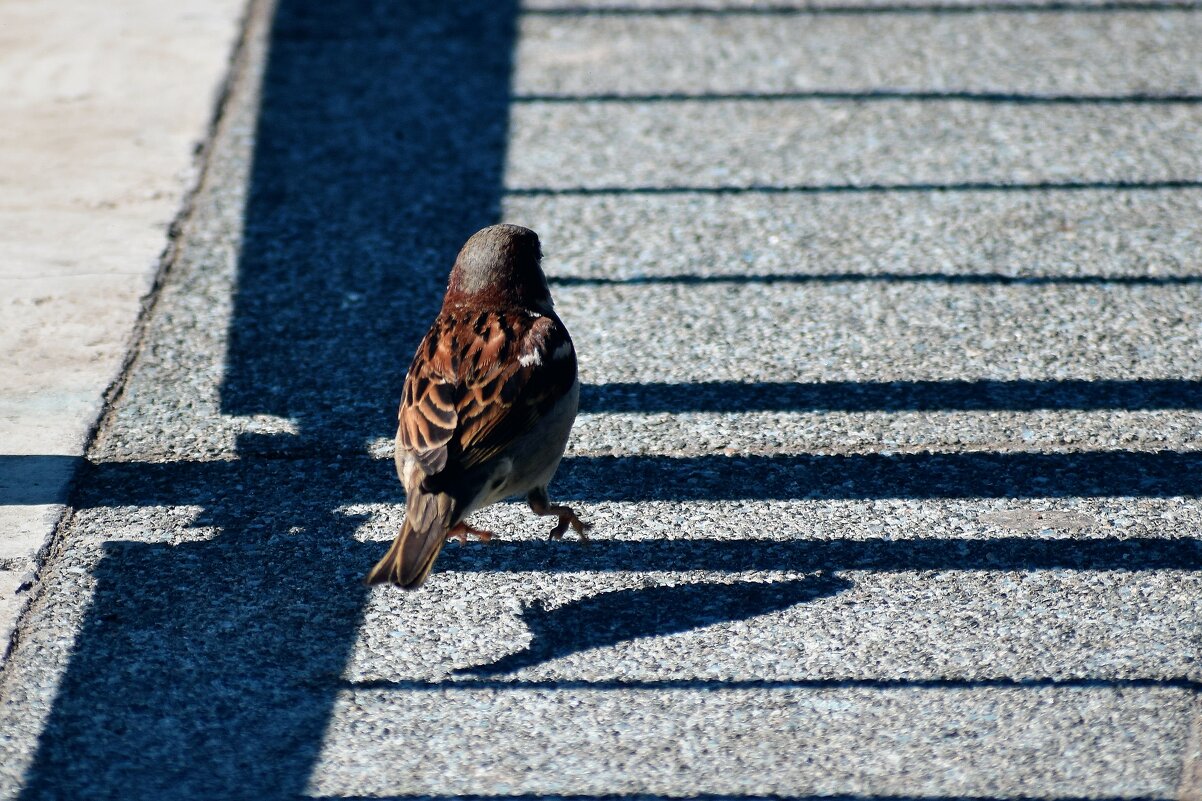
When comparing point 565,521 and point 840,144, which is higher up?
point 840,144

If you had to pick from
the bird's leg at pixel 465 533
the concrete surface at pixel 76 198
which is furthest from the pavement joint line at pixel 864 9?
the bird's leg at pixel 465 533

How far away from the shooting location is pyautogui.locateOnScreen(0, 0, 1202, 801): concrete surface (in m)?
3.84

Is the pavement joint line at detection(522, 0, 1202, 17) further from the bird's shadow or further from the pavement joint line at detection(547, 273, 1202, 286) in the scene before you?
the bird's shadow

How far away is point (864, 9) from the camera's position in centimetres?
941

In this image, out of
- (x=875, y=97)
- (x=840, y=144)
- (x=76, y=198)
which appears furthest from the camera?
(x=875, y=97)

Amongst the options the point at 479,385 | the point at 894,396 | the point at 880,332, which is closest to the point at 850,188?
the point at 880,332

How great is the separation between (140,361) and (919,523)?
9.81 ft

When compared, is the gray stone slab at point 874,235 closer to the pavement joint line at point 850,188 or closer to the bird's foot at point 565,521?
the pavement joint line at point 850,188

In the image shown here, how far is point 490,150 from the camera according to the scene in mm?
7691

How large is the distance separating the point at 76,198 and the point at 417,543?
12.5 feet

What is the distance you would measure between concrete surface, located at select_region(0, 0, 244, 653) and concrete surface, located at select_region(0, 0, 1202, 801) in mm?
171

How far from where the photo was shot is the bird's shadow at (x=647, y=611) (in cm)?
425

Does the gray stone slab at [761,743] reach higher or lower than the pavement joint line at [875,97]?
lower

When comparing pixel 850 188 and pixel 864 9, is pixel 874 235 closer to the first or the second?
pixel 850 188
